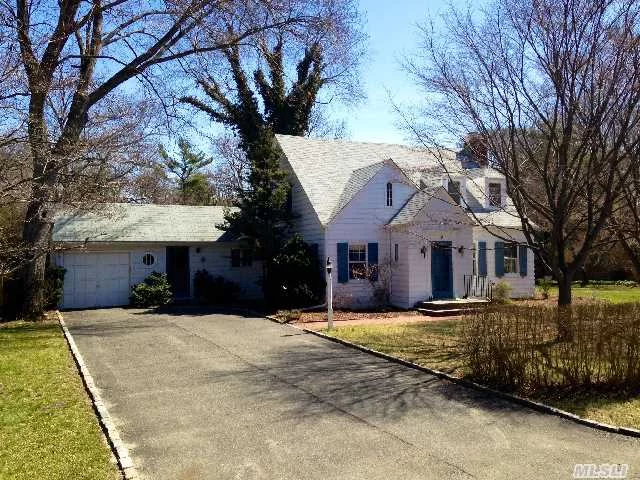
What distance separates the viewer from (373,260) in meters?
20.4

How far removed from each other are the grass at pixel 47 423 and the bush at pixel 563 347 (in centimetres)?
585

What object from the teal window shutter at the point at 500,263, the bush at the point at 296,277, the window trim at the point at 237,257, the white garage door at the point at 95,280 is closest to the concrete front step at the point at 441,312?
the bush at the point at 296,277

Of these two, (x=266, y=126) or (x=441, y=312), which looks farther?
(x=266, y=126)

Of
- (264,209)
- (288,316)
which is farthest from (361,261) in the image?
(288,316)

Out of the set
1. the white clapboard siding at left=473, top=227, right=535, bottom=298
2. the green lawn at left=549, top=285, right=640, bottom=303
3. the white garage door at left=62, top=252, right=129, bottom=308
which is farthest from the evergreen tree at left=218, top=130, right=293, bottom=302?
the green lawn at left=549, top=285, right=640, bottom=303

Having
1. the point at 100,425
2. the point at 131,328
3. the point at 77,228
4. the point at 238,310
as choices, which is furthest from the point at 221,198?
the point at 100,425

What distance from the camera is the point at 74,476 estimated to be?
17.7 ft

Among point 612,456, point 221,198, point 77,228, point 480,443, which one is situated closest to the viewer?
point 612,456

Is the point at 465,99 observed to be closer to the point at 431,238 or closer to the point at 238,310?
the point at 431,238

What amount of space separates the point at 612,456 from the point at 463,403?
7.63ft

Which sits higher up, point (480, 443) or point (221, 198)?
point (221, 198)

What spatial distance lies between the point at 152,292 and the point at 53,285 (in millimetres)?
3589

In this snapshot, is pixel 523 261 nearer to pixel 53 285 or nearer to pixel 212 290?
pixel 212 290

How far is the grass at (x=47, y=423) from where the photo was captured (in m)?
5.62
